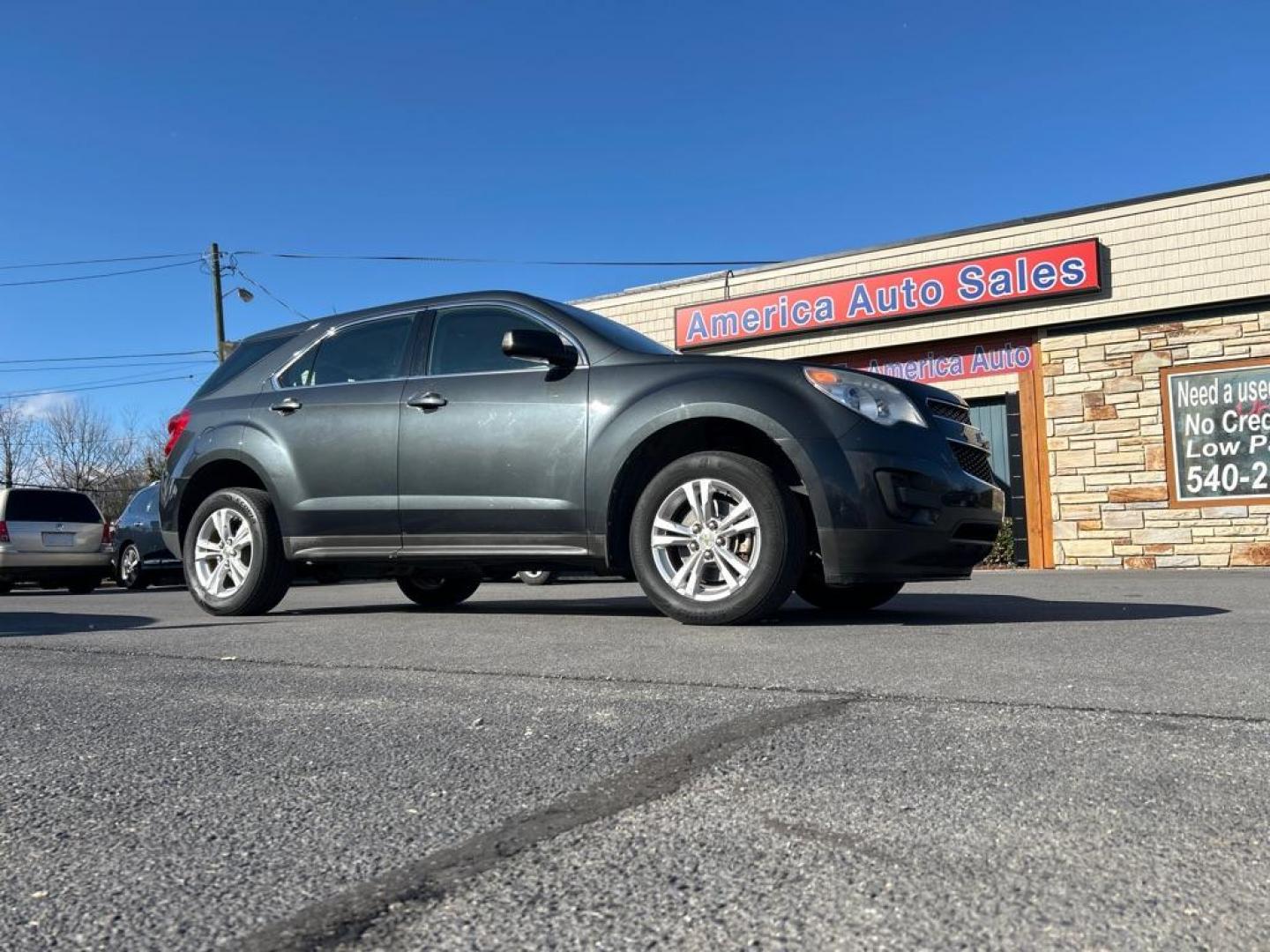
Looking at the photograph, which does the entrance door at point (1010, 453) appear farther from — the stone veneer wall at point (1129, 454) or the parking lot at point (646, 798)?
the parking lot at point (646, 798)

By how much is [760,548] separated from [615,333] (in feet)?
4.87

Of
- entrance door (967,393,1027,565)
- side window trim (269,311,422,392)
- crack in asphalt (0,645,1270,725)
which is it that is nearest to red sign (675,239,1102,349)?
entrance door (967,393,1027,565)

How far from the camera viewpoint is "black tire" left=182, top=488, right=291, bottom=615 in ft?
19.8

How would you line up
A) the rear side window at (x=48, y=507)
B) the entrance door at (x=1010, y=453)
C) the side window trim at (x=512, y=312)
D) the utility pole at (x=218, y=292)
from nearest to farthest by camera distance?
the side window trim at (x=512, y=312), the entrance door at (x=1010, y=453), the rear side window at (x=48, y=507), the utility pole at (x=218, y=292)

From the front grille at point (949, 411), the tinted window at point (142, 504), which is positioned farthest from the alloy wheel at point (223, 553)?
the tinted window at point (142, 504)

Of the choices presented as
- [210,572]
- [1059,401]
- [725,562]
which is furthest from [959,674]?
[1059,401]

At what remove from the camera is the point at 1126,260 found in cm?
1316

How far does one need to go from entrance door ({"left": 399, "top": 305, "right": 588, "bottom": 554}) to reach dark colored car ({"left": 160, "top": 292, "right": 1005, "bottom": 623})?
0.01 m

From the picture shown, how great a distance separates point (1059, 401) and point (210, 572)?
430 inches

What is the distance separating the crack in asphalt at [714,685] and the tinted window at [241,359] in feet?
8.46

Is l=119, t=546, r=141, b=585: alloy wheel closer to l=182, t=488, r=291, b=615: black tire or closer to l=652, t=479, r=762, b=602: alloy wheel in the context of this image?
l=182, t=488, r=291, b=615: black tire

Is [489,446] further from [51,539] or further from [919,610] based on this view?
[51,539]

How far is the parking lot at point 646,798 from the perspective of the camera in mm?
1396

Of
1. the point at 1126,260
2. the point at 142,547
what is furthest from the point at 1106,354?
the point at 142,547
